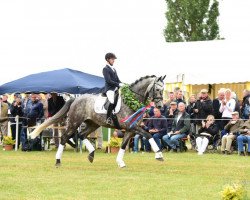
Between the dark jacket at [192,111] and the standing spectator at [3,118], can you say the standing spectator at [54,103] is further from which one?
the dark jacket at [192,111]

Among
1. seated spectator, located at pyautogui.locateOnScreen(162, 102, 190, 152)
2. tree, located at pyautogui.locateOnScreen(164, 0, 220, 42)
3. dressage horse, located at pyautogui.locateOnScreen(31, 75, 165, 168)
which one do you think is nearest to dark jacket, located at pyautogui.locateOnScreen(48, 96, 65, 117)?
seated spectator, located at pyautogui.locateOnScreen(162, 102, 190, 152)

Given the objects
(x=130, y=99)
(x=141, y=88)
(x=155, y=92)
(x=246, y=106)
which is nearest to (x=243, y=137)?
(x=246, y=106)

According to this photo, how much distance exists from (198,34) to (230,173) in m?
46.7

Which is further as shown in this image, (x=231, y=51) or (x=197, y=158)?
(x=231, y=51)

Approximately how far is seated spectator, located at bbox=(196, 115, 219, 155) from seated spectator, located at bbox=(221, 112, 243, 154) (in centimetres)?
49

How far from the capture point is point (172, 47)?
1380 inches

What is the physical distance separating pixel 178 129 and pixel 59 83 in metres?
4.45

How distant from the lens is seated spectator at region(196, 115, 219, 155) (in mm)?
23938

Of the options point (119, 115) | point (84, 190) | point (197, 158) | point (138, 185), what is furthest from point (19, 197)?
point (197, 158)

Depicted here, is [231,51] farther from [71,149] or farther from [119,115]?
[119,115]

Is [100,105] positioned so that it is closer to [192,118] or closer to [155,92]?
[155,92]

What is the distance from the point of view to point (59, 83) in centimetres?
2644

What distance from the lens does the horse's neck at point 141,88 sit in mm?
18969

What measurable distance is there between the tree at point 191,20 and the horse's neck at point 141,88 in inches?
1693
